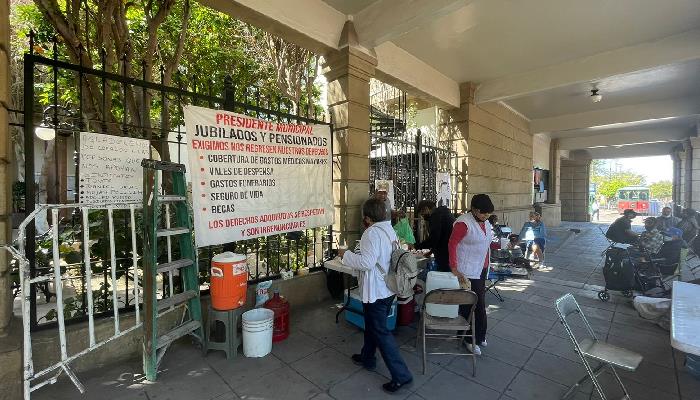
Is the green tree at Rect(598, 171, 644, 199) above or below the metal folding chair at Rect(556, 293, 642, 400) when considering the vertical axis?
above

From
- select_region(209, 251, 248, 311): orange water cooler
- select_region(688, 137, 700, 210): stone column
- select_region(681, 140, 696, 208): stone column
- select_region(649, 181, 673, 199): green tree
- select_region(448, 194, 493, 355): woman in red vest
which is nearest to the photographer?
select_region(209, 251, 248, 311): orange water cooler

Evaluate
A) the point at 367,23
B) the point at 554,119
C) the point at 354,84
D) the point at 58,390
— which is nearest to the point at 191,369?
the point at 58,390

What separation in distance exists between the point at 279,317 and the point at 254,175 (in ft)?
5.51

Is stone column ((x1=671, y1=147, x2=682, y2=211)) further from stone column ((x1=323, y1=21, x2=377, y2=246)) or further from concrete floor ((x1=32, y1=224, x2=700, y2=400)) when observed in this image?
stone column ((x1=323, y1=21, x2=377, y2=246))

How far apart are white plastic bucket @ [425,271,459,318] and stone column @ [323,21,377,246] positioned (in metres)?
1.74

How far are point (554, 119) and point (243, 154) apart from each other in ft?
37.7

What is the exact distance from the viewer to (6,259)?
241 cm

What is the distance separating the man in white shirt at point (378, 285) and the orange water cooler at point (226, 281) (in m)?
1.18

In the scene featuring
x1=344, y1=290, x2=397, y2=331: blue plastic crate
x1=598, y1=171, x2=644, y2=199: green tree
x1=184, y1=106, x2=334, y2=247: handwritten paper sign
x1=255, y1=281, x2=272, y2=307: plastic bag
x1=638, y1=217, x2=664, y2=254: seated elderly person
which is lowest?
x1=344, y1=290, x2=397, y2=331: blue plastic crate

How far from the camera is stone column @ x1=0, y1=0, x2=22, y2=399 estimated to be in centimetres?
227

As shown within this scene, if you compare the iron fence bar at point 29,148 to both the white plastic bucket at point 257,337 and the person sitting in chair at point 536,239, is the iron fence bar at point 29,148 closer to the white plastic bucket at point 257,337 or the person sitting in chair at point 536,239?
the white plastic bucket at point 257,337

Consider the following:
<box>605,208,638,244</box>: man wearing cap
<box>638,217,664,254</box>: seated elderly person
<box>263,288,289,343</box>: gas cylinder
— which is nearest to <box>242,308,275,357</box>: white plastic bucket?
<box>263,288,289,343</box>: gas cylinder

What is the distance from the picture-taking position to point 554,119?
11031mm

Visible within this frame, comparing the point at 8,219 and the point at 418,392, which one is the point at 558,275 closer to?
the point at 418,392
